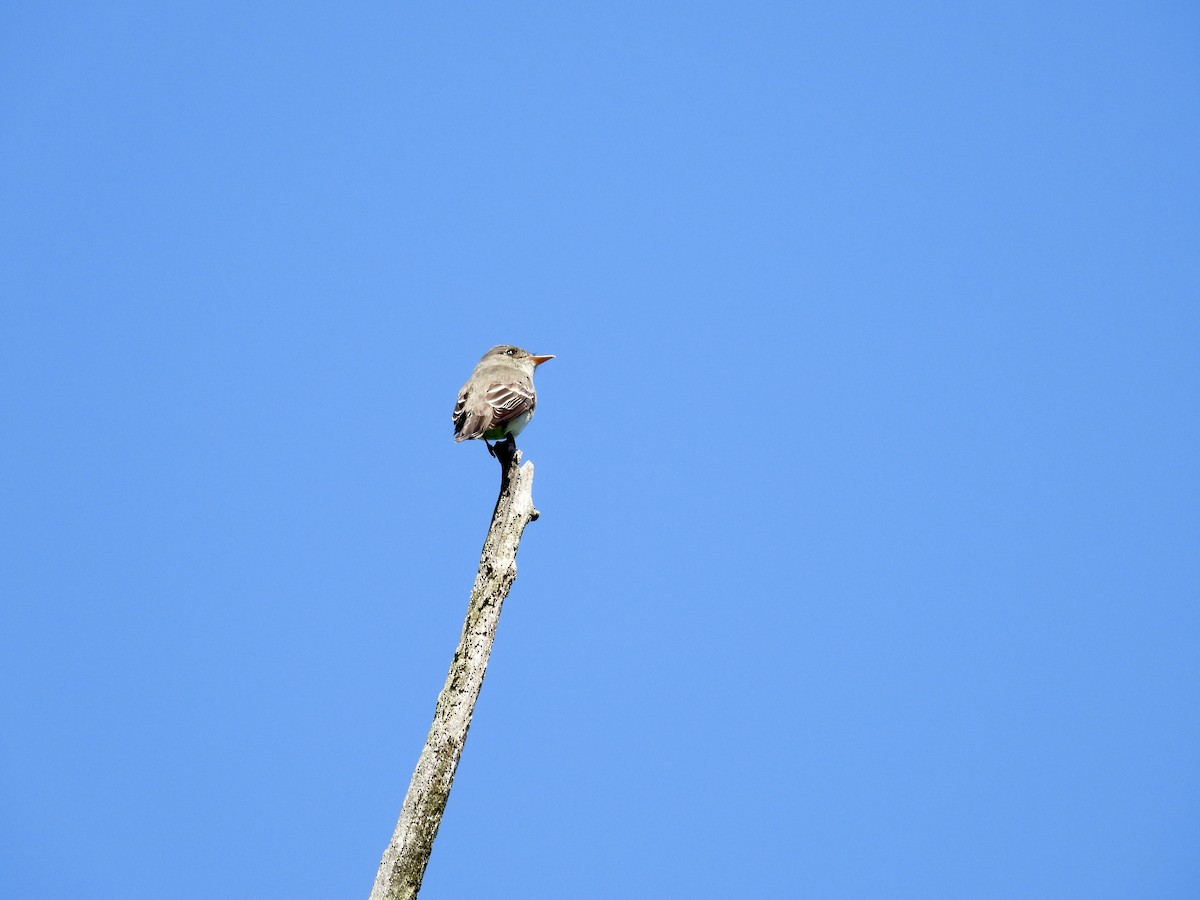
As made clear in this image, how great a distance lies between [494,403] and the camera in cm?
979

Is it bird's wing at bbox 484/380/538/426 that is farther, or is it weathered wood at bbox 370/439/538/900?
bird's wing at bbox 484/380/538/426

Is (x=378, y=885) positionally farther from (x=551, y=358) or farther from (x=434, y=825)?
(x=551, y=358)

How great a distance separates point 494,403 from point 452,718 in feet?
12.4

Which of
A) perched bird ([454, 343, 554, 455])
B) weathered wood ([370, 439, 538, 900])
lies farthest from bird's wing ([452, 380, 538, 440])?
weathered wood ([370, 439, 538, 900])

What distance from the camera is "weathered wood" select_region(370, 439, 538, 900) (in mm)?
6672

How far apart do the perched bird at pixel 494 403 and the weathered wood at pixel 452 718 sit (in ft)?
6.15

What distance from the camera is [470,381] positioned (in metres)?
10.8

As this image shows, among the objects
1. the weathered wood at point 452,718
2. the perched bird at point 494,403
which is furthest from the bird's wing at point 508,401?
the weathered wood at point 452,718

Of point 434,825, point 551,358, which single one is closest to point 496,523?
point 434,825

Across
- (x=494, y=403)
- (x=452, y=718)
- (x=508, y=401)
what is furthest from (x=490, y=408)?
(x=452, y=718)

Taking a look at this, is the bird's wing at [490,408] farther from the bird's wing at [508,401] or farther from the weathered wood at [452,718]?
the weathered wood at [452,718]

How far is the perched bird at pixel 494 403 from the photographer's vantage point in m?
9.63

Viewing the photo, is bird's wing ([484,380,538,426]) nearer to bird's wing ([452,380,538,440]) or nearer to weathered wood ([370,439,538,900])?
bird's wing ([452,380,538,440])

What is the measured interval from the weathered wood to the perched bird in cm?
187
